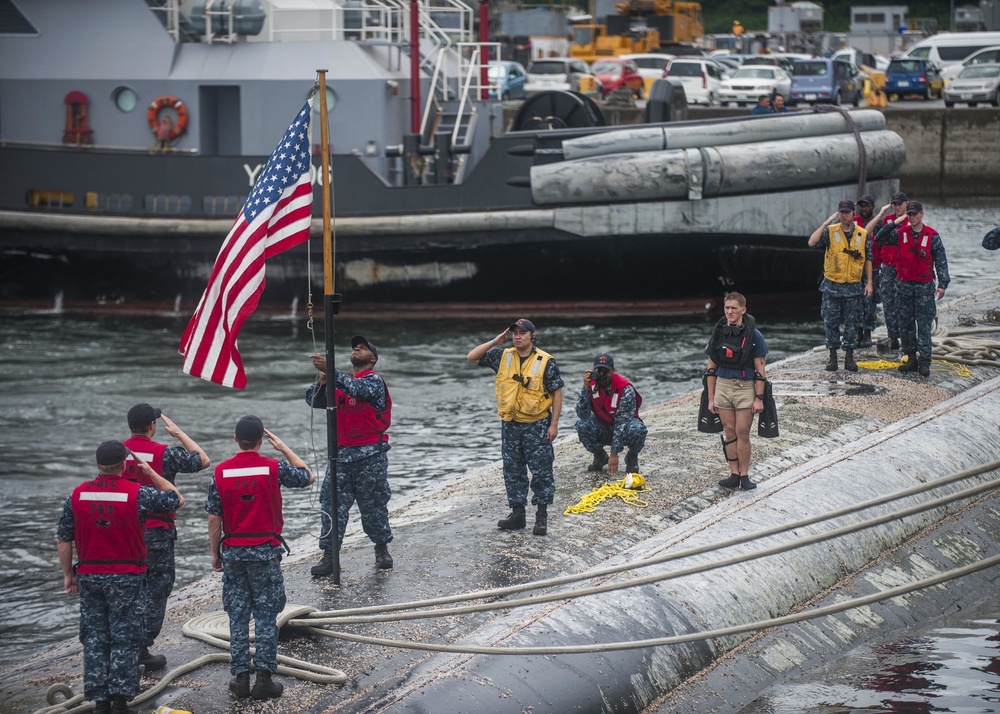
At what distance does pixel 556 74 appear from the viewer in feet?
151

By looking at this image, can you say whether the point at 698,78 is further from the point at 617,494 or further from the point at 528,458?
the point at 528,458

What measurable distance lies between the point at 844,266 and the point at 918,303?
2.87 feet

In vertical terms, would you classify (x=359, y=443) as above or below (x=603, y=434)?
above

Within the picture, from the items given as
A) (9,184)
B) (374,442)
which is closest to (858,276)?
(374,442)

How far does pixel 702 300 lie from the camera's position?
21391mm

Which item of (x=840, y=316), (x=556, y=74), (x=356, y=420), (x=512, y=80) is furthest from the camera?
(x=556, y=74)

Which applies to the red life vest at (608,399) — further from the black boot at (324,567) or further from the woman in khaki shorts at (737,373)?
the black boot at (324,567)

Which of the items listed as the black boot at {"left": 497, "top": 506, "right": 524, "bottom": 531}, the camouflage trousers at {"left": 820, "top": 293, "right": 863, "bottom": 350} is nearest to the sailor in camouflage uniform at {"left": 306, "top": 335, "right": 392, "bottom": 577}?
the black boot at {"left": 497, "top": 506, "right": 524, "bottom": 531}

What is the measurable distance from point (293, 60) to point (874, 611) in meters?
15.9

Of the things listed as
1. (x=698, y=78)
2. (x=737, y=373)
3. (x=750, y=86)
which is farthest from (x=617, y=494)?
(x=698, y=78)

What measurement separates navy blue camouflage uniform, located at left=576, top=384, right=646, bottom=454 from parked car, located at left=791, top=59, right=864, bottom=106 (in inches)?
1180

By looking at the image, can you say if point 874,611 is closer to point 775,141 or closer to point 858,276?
point 858,276

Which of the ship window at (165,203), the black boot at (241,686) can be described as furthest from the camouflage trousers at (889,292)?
the ship window at (165,203)

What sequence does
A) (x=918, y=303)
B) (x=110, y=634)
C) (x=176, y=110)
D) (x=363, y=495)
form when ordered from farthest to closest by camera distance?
(x=176, y=110) < (x=918, y=303) < (x=363, y=495) < (x=110, y=634)
